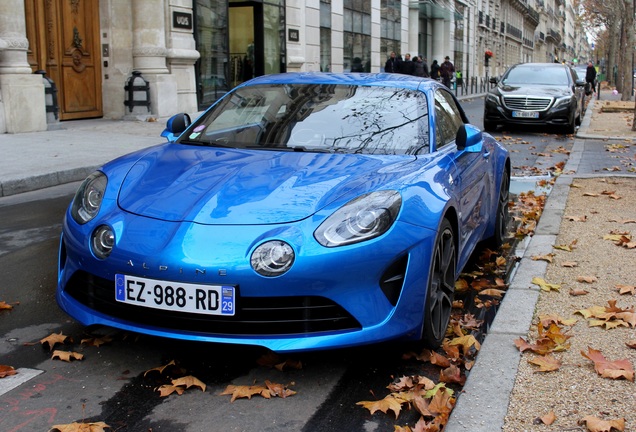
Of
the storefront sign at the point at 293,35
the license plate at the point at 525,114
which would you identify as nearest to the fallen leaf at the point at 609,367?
the license plate at the point at 525,114

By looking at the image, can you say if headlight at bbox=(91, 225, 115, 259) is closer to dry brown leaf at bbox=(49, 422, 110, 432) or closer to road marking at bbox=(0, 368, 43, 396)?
road marking at bbox=(0, 368, 43, 396)

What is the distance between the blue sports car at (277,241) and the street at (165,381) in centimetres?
23

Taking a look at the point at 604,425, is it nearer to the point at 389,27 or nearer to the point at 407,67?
the point at 407,67

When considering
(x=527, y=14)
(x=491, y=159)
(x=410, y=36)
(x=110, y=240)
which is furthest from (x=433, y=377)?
(x=527, y=14)

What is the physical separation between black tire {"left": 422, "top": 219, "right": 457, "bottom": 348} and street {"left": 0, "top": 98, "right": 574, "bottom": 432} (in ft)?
0.60

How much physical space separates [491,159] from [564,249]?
92 centimetres

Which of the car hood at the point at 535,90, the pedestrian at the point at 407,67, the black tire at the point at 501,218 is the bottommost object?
the black tire at the point at 501,218

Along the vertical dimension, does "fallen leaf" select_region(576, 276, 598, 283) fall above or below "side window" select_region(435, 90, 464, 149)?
below

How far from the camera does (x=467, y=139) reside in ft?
15.4

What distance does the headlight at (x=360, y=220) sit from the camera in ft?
11.0

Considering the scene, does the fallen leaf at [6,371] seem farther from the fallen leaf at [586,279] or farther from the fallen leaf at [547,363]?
the fallen leaf at [586,279]

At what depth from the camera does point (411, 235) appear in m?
3.48

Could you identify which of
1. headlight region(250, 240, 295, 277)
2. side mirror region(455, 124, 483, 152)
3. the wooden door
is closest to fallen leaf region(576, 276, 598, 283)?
side mirror region(455, 124, 483, 152)

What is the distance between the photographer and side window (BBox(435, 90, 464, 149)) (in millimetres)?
4732
